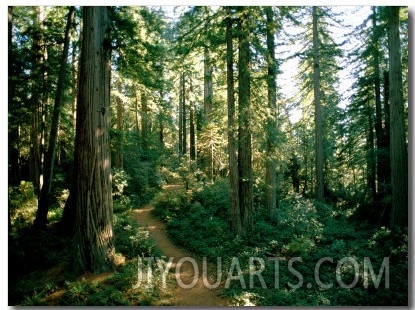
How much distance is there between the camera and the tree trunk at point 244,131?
286 inches

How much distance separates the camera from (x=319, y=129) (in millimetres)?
12016

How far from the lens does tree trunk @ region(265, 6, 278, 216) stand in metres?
7.65

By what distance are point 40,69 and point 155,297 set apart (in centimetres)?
707

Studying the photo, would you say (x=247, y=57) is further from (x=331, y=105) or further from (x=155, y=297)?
(x=331, y=105)

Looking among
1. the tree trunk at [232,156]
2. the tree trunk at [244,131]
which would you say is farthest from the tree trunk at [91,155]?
the tree trunk at [244,131]

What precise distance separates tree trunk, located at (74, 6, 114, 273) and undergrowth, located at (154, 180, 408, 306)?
2.51m

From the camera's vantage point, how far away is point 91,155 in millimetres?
5395

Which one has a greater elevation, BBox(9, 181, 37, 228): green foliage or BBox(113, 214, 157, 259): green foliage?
BBox(9, 181, 37, 228): green foliage

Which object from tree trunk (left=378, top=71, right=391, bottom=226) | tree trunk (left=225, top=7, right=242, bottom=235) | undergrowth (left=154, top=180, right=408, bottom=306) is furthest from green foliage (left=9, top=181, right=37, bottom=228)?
tree trunk (left=378, top=71, right=391, bottom=226)

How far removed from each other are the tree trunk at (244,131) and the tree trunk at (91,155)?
3429 millimetres

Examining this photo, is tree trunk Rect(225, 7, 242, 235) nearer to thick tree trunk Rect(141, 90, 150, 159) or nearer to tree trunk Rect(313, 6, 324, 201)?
tree trunk Rect(313, 6, 324, 201)

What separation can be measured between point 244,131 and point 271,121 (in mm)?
1333
